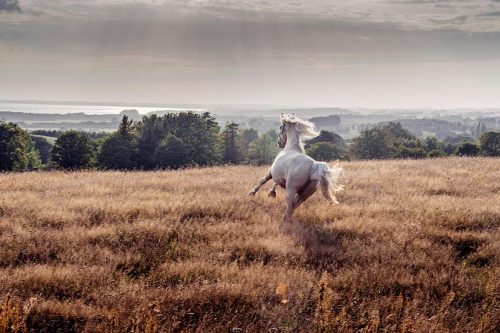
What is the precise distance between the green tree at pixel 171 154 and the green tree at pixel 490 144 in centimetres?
5457

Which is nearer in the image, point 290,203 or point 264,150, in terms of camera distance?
point 290,203

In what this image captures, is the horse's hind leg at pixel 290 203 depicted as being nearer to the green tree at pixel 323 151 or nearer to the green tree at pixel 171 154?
the green tree at pixel 171 154

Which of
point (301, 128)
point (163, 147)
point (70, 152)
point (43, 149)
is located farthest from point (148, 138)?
point (301, 128)

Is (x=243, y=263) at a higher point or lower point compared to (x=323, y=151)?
higher

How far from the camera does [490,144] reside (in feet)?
258

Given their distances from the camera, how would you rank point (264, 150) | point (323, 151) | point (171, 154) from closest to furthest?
1. point (171, 154)
2. point (323, 151)
3. point (264, 150)

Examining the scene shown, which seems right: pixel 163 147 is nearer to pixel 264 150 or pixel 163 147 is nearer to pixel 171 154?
pixel 171 154

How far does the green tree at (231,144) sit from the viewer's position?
304 feet

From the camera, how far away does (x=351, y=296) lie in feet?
21.6

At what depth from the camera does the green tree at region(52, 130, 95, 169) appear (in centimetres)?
6094

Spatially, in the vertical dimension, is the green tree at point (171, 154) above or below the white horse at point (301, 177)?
below

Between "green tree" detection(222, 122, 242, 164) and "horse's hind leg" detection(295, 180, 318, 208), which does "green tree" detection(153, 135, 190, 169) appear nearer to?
"green tree" detection(222, 122, 242, 164)

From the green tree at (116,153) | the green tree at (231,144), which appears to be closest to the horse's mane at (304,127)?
the green tree at (116,153)

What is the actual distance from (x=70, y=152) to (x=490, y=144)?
7284 centimetres
